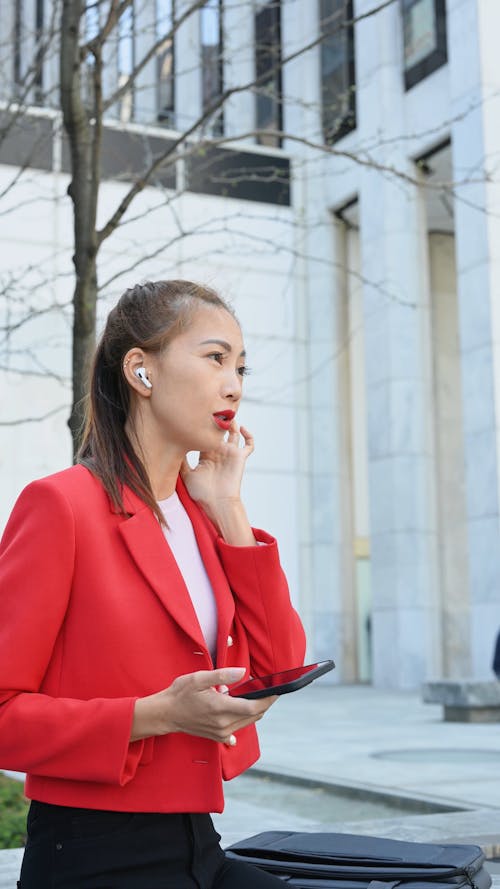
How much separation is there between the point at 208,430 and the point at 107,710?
0.67 m

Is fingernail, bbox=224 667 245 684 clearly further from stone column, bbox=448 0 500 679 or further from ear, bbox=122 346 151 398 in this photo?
stone column, bbox=448 0 500 679

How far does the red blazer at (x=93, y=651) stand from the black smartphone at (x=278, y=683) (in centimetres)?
17

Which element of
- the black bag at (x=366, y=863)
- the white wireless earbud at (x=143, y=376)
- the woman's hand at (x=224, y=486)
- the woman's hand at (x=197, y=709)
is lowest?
the black bag at (x=366, y=863)

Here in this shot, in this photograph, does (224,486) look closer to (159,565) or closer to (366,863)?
(159,565)

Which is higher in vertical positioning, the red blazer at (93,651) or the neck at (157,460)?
the neck at (157,460)

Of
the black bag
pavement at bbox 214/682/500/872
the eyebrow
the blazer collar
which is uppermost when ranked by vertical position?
the eyebrow

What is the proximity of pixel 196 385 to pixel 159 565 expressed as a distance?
403 mm

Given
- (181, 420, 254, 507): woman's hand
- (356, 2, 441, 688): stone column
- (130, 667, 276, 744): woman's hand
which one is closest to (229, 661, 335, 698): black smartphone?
(130, 667, 276, 744): woman's hand

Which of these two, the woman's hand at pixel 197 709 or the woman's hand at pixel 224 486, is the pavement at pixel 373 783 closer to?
the woman's hand at pixel 224 486

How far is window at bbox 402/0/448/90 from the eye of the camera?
2028 centimetres

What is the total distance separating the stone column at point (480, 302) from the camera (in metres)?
18.2

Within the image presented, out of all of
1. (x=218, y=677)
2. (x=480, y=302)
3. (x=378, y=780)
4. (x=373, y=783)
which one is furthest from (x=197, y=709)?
(x=480, y=302)

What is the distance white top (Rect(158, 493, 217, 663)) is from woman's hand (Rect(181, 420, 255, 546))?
0.07 metres

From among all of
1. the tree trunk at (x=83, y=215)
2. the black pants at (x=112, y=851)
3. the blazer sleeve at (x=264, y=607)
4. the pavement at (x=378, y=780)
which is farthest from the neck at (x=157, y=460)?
the tree trunk at (x=83, y=215)
